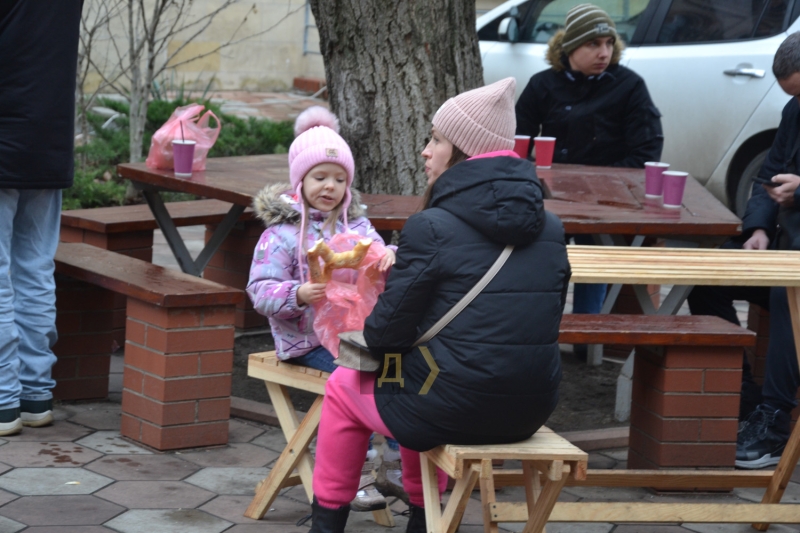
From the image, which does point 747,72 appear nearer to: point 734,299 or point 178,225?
point 734,299

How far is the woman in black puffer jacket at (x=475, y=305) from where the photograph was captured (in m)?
2.58

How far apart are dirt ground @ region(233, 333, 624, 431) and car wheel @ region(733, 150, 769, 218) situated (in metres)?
2.82

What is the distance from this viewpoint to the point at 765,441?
3.95 meters

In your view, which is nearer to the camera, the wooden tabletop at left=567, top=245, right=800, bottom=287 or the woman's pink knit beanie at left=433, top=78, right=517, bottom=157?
the woman's pink knit beanie at left=433, top=78, right=517, bottom=157

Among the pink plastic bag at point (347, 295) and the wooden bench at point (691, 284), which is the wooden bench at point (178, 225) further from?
the wooden bench at point (691, 284)

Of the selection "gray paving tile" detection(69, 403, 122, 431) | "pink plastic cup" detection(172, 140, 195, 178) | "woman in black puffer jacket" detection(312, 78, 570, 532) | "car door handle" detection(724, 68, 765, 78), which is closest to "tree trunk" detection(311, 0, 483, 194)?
"pink plastic cup" detection(172, 140, 195, 178)

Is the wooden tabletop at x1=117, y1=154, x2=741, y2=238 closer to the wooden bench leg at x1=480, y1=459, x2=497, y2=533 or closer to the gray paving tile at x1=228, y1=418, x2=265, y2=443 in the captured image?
the gray paving tile at x1=228, y1=418, x2=265, y2=443

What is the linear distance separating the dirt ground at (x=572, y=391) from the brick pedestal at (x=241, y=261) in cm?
16

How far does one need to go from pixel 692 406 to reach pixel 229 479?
1.59m

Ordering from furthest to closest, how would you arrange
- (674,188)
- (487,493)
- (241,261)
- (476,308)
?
(241,261) → (674,188) → (487,493) → (476,308)

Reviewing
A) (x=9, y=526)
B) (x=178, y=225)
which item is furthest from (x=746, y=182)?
(x=9, y=526)

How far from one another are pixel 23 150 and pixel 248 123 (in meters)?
6.23

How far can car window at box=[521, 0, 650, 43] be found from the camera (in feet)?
26.5

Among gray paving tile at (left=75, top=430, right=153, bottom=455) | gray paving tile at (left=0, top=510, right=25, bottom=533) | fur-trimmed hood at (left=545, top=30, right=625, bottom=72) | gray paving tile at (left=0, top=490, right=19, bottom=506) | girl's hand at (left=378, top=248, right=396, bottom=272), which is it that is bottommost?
gray paving tile at (left=0, top=510, right=25, bottom=533)
